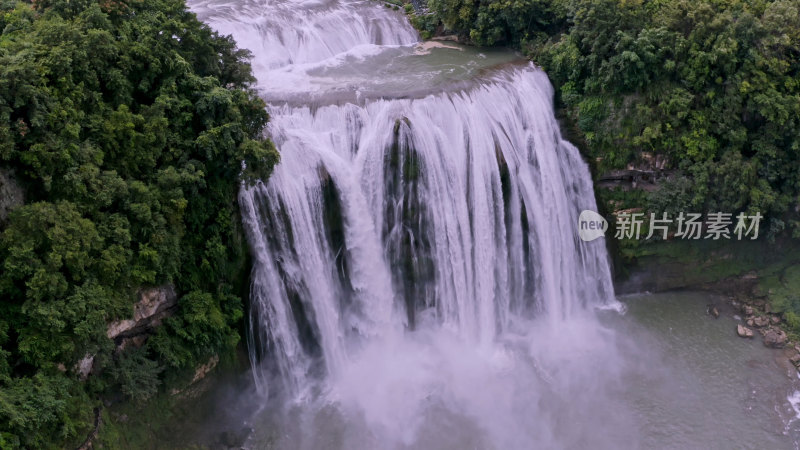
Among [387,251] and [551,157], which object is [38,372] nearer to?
[387,251]

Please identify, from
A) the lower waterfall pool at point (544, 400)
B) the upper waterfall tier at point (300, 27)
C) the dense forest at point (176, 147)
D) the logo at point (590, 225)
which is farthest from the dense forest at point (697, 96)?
the upper waterfall tier at point (300, 27)

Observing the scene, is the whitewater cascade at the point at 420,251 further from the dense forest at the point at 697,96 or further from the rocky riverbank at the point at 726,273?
the dense forest at the point at 697,96

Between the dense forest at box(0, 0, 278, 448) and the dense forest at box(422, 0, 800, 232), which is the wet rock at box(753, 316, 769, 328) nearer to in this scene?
the dense forest at box(422, 0, 800, 232)

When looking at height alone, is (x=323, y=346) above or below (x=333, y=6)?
below

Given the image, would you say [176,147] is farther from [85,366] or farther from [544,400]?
[544,400]

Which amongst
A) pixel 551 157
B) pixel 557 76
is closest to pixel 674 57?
pixel 557 76

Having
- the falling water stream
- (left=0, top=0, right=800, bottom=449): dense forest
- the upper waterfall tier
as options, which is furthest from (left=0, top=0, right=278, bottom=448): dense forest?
the upper waterfall tier

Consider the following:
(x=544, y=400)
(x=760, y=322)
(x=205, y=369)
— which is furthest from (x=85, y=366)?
(x=760, y=322)
